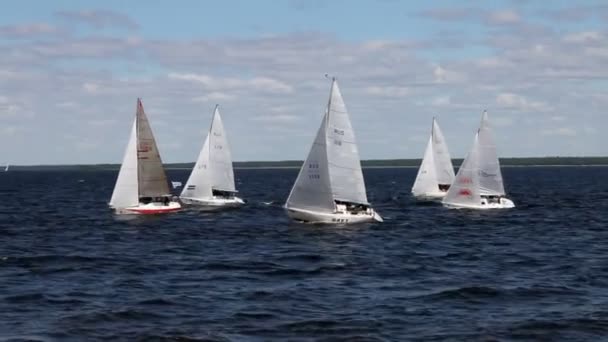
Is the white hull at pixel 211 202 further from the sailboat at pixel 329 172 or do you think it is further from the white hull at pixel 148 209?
the sailboat at pixel 329 172

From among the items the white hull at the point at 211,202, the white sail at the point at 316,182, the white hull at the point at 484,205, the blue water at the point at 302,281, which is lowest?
the blue water at the point at 302,281

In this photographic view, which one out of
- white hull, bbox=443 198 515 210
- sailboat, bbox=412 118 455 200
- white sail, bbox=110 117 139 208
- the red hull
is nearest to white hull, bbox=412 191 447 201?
sailboat, bbox=412 118 455 200

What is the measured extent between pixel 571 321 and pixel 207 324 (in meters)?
11.8

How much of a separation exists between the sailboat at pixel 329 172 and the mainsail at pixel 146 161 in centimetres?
1527

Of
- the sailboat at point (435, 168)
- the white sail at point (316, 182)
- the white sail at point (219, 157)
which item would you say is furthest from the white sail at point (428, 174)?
the white sail at point (316, 182)

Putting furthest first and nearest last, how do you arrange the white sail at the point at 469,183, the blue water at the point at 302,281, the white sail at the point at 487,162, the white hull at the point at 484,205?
the white sail at the point at 487,162
the white hull at the point at 484,205
the white sail at the point at 469,183
the blue water at the point at 302,281

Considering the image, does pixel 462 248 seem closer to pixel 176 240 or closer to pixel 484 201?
pixel 176 240

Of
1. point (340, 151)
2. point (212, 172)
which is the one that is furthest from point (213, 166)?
point (340, 151)

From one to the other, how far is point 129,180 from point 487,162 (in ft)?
102

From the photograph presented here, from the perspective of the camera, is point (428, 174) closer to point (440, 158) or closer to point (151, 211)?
point (440, 158)

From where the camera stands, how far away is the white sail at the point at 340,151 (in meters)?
60.5

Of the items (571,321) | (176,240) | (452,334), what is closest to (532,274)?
(571,321)

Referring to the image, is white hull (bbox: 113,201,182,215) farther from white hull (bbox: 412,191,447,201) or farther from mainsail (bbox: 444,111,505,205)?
white hull (bbox: 412,191,447,201)

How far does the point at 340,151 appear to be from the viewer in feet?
200
